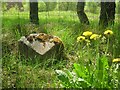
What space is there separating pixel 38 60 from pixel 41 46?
6.4 inches

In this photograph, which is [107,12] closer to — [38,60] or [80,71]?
[38,60]

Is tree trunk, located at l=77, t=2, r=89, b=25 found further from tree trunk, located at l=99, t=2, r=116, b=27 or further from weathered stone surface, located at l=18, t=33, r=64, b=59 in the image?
weathered stone surface, located at l=18, t=33, r=64, b=59

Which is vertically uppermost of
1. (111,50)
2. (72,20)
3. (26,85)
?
(72,20)

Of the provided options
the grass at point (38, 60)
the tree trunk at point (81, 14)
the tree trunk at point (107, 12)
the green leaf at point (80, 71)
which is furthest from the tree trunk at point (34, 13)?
the green leaf at point (80, 71)

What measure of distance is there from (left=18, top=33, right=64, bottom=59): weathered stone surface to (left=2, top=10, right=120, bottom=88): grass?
0.07 m

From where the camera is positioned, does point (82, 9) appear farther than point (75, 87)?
Yes

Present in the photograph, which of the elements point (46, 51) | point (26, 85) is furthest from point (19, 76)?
point (46, 51)

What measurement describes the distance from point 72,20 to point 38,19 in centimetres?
41

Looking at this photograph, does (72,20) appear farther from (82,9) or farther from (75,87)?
(75,87)

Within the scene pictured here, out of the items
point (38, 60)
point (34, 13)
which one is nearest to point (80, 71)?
point (38, 60)

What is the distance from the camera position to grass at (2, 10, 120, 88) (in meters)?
3.02

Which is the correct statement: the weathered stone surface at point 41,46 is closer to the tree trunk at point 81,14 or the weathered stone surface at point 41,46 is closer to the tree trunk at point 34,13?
the tree trunk at point 34,13

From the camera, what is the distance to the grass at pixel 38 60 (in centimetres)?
302

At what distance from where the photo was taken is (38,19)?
391 cm
